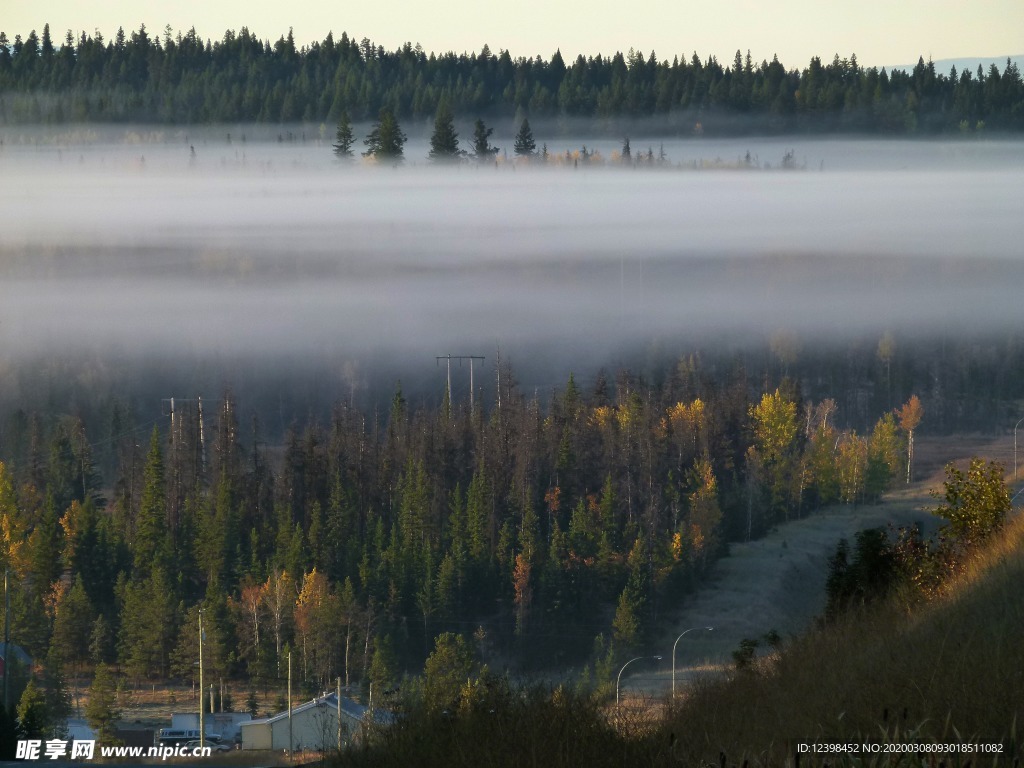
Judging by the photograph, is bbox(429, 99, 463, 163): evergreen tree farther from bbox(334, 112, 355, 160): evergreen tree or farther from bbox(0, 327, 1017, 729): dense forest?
bbox(0, 327, 1017, 729): dense forest

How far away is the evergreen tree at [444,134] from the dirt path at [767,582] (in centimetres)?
7777

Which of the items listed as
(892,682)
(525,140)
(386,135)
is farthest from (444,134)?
(892,682)

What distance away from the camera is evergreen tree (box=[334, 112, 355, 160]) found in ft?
562

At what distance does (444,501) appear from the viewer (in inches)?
3989

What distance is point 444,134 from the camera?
179125 millimetres

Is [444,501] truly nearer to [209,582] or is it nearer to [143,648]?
[209,582]

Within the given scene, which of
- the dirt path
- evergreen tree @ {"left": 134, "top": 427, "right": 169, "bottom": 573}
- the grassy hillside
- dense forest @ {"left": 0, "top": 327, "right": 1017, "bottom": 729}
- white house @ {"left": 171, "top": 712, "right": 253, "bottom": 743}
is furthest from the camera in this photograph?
evergreen tree @ {"left": 134, "top": 427, "right": 169, "bottom": 573}

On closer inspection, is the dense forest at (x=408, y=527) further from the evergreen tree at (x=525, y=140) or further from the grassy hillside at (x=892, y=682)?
the evergreen tree at (x=525, y=140)

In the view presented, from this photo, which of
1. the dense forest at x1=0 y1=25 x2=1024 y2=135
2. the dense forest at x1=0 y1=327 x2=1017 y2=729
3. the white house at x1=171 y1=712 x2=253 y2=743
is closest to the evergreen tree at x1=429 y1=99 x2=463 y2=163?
the dense forest at x1=0 y1=25 x2=1024 y2=135

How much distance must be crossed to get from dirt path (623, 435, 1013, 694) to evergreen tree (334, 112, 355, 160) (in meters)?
85.5

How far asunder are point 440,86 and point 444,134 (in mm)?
9494

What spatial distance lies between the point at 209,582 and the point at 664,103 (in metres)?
97.3

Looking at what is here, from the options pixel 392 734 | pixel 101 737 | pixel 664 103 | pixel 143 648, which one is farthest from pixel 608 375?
pixel 392 734

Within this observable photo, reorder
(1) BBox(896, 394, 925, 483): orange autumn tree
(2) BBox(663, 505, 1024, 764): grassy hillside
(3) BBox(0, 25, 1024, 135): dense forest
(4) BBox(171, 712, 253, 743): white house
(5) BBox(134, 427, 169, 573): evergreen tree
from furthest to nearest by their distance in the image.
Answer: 1. (3) BBox(0, 25, 1024, 135): dense forest
2. (1) BBox(896, 394, 925, 483): orange autumn tree
3. (5) BBox(134, 427, 169, 573): evergreen tree
4. (4) BBox(171, 712, 253, 743): white house
5. (2) BBox(663, 505, 1024, 764): grassy hillside
